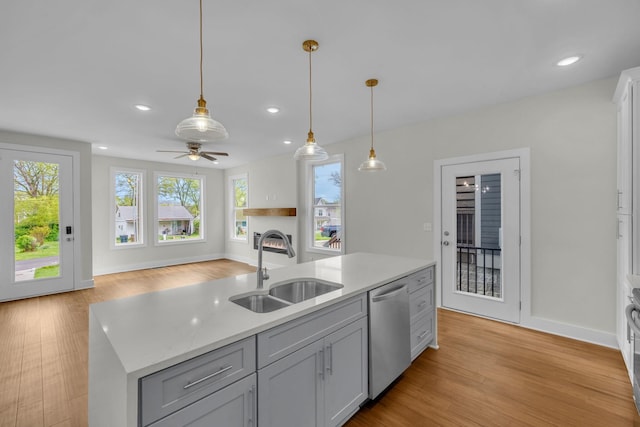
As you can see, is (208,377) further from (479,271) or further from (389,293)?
(479,271)

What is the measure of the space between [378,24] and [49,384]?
3759mm

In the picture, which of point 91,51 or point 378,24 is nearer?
point 378,24

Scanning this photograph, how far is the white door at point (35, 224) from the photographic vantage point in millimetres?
4348

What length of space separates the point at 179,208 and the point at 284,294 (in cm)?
626

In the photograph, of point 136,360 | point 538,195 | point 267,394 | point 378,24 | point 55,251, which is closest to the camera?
point 136,360

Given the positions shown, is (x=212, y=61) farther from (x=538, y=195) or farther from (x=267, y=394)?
(x=538, y=195)

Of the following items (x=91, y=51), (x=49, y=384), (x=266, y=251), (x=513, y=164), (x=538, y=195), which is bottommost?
(x=49, y=384)

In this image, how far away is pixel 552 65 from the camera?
252 centimetres

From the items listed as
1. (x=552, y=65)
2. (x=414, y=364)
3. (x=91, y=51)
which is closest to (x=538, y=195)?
(x=552, y=65)

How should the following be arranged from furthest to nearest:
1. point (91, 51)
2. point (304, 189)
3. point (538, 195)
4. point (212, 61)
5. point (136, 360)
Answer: point (304, 189) < point (538, 195) < point (212, 61) < point (91, 51) < point (136, 360)

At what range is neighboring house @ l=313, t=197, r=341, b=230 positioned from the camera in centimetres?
544

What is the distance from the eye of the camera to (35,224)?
4.57 meters

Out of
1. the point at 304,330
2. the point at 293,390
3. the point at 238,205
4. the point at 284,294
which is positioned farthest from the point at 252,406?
the point at 238,205

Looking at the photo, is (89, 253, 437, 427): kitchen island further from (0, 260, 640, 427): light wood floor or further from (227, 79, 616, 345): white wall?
(227, 79, 616, 345): white wall
